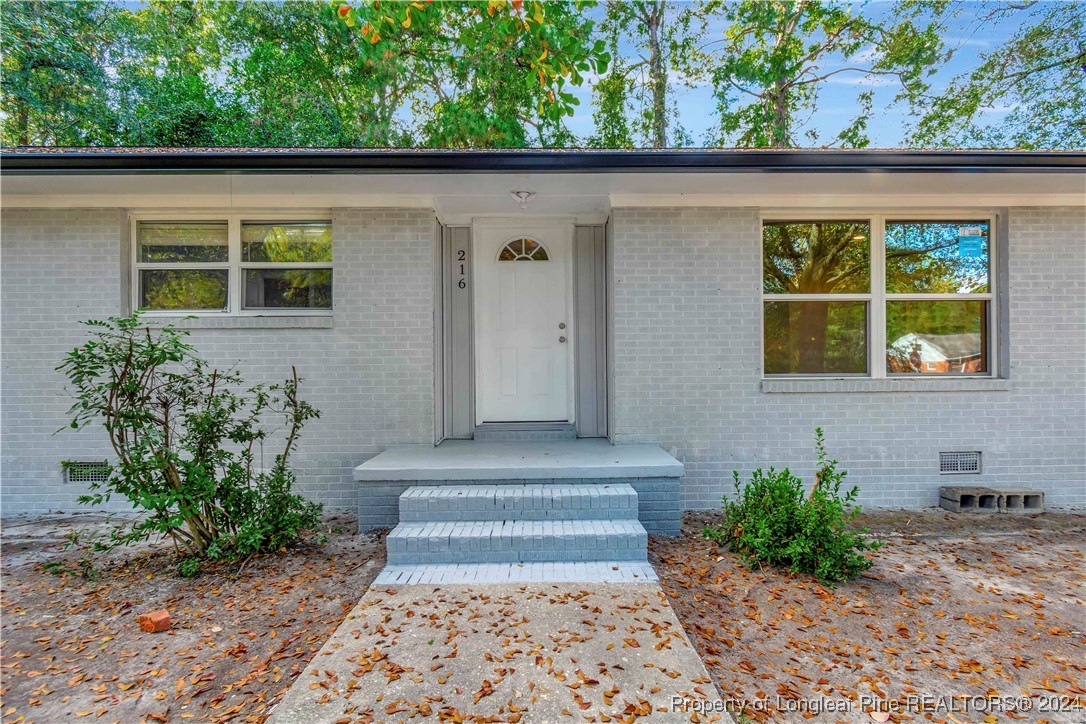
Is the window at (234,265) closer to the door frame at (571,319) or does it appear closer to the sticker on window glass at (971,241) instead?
the door frame at (571,319)

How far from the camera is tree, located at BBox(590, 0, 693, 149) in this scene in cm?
1065

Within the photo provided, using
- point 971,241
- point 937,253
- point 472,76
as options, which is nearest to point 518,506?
point 937,253

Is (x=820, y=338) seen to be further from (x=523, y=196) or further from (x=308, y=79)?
(x=308, y=79)

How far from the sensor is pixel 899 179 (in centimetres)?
387

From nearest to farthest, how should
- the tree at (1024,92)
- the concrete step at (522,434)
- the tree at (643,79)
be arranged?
the concrete step at (522,434) → the tree at (1024,92) → the tree at (643,79)

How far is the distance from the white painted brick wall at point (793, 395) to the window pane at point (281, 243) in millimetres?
2775

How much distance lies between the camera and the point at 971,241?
4523 millimetres

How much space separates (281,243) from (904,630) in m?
5.22

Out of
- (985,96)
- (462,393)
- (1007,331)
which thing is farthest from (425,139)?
(985,96)

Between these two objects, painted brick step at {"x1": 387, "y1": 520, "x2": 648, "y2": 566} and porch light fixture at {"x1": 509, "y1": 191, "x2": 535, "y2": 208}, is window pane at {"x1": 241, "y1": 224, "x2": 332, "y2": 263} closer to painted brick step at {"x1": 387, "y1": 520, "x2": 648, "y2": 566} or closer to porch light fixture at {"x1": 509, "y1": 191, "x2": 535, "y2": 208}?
porch light fixture at {"x1": 509, "y1": 191, "x2": 535, "y2": 208}

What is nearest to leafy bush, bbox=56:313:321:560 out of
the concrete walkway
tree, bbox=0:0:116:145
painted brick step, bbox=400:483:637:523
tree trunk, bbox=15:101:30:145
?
painted brick step, bbox=400:483:637:523

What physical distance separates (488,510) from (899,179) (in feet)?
13.3

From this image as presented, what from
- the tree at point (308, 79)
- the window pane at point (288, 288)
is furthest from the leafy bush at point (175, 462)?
the tree at point (308, 79)

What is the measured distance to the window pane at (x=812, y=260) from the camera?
14.8 ft
